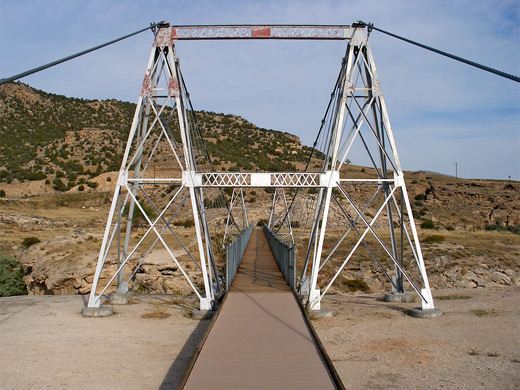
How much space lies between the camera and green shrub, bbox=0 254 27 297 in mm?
20688

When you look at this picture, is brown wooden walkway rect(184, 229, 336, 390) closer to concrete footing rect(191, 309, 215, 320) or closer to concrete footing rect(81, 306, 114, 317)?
concrete footing rect(191, 309, 215, 320)

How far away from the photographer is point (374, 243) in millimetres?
28719

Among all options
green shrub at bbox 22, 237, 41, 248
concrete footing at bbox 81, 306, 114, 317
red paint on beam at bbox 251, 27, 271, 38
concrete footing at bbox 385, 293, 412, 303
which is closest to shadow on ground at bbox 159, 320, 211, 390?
concrete footing at bbox 81, 306, 114, 317

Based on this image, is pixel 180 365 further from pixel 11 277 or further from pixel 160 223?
pixel 160 223

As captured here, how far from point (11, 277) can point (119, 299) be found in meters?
10.8

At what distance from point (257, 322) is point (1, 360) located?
5030mm

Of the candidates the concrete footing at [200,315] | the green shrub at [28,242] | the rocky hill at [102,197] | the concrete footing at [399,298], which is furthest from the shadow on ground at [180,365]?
the green shrub at [28,242]

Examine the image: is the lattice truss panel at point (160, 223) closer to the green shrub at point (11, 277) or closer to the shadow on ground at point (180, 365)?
the shadow on ground at point (180, 365)

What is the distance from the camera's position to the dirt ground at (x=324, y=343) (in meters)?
7.79

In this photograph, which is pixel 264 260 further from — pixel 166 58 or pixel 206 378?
pixel 206 378

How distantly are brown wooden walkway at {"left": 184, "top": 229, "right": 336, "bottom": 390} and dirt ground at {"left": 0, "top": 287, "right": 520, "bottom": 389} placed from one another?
810mm

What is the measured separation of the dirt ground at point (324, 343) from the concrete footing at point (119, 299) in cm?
38

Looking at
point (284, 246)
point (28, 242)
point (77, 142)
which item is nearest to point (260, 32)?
point (284, 246)

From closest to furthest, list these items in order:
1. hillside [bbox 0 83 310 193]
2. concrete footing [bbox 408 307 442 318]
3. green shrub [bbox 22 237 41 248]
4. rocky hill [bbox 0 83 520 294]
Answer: concrete footing [bbox 408 307 442 318]
rocky hill [bbox 0 83 520 294]
green shrub [bbox 22 237 41 248]
hillside [bbox 0 83 310 193]
